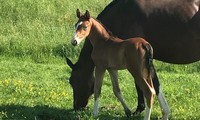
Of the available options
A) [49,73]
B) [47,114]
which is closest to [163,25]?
[47,114]

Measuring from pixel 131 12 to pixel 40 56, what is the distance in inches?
267

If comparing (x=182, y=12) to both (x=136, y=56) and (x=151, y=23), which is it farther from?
(x=136, y=56)

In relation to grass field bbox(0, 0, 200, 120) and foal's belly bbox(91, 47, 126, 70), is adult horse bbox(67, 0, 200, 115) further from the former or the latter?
grass field bbox(0, 0, 200, 120)

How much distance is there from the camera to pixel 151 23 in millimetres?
8250

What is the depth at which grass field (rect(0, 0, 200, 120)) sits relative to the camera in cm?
871

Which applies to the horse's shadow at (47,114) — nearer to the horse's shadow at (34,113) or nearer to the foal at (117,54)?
the horse's shadow at (34,113)

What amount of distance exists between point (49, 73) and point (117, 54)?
5.18 meters

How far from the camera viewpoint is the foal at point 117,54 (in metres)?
7.18

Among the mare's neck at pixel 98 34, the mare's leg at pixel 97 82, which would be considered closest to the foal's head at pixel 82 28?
the mare's neck at pixel 98 34

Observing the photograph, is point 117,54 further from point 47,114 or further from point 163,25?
point 47,114

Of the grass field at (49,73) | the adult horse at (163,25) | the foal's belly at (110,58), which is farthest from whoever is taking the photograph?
the grass field at (49,73)

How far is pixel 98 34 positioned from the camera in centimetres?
783

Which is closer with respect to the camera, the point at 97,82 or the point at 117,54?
the point at 117,54

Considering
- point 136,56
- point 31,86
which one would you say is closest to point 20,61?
point 31,86
